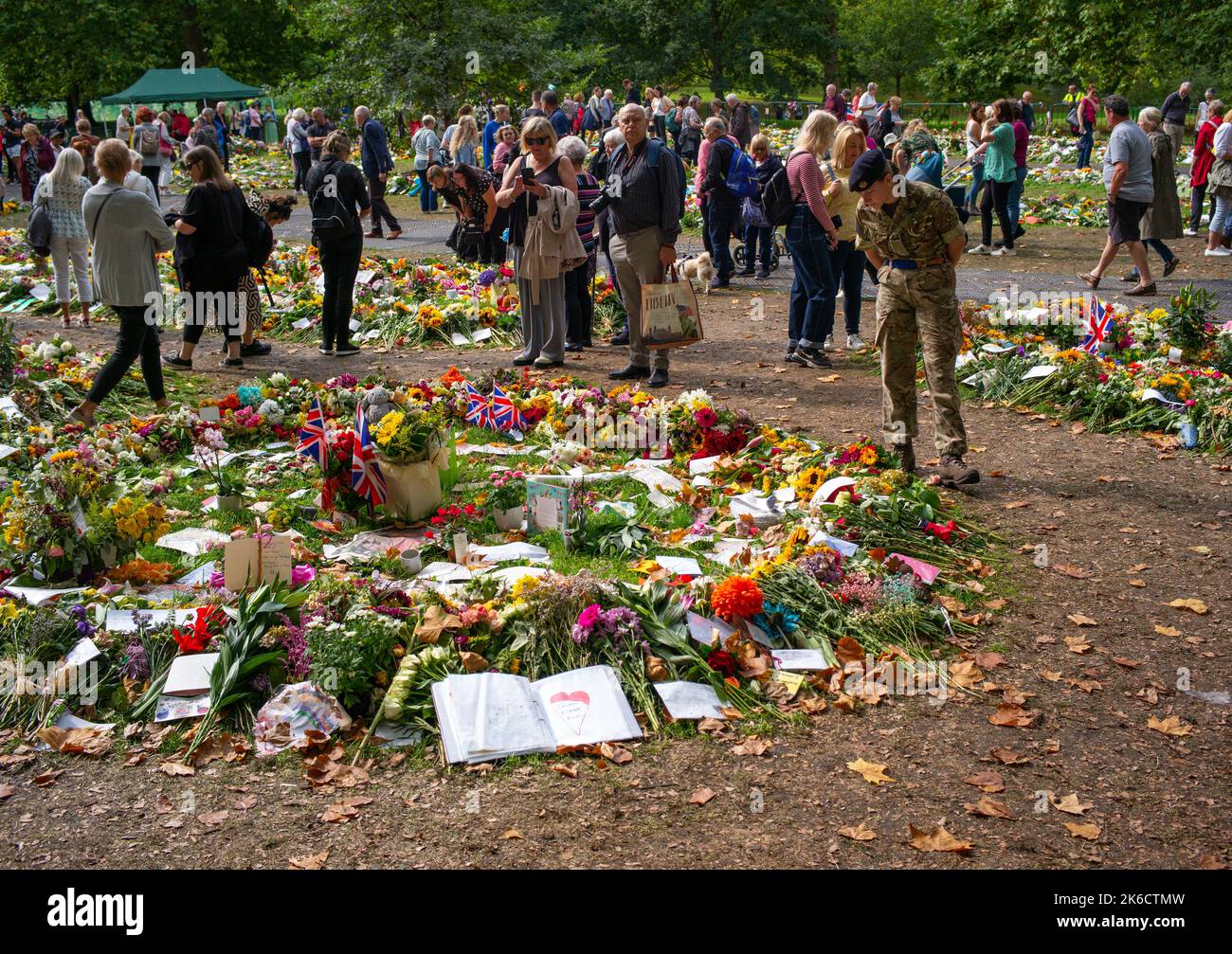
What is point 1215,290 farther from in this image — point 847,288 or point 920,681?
point 920,681

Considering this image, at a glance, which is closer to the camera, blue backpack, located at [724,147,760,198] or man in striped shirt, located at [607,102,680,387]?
man in striped shirt, located at [607,102,680,387]

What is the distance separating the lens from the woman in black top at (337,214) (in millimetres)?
10430

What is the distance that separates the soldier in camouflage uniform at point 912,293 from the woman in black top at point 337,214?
16.3 feet

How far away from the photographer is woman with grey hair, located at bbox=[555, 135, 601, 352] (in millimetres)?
10602

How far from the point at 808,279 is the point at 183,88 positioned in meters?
31.0

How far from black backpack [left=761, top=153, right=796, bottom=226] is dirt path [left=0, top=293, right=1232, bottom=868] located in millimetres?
4760

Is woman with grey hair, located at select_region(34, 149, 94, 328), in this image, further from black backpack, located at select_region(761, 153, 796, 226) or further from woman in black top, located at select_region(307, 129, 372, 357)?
black backpack, located at select_region(761, 153, 796, 226)

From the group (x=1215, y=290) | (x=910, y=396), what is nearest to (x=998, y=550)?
(x=910, y=396)

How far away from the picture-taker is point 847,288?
34.9 feet

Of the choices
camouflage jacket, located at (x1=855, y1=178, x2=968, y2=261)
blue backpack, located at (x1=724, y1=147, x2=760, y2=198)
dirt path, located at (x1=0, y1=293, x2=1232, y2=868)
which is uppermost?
blue backpack, located at (x1=724, y1=147, x2=760, y2=198)

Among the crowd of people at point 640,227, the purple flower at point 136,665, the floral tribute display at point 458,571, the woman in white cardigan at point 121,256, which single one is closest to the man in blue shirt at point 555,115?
the crowd of people at point 640,227

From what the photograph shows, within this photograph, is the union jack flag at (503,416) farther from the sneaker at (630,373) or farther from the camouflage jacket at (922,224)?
the camouflage jacket at (922,224)

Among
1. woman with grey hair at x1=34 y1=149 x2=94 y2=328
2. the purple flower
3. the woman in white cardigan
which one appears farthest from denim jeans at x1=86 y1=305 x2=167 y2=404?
the purple flower
